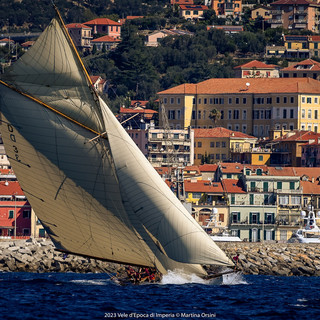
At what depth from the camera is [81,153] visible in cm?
5328

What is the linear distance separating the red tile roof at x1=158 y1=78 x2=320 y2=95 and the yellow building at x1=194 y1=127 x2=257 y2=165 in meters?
14.5

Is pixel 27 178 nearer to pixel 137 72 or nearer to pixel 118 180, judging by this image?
pixel 118 180

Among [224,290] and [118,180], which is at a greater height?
[118,180]

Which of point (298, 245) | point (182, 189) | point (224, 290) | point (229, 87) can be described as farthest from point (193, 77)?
point (224, 290)

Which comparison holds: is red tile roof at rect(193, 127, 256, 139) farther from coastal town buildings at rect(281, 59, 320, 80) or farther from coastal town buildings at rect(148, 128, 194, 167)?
coastal town buildings at rect(281, 59, 320, 80)

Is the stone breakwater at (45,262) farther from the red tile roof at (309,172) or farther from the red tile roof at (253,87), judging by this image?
the red tile roof at (253,87)

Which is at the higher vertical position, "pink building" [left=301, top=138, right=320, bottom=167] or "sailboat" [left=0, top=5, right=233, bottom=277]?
"sailboat" [left=0, top=5, right=233, bottom=277]

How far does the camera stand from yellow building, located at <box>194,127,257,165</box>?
478ft

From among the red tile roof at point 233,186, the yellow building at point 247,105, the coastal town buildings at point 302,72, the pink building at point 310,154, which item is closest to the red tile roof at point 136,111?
the yellow building at point 247,105

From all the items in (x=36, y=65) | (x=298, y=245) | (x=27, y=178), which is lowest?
(x=298, y=245)

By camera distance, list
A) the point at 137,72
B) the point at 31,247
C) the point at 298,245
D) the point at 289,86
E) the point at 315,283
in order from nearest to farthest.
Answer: the point at 315,283 < the point at 31,247 < the point at 298,245 < the point at 289,86 < the point at 137,72

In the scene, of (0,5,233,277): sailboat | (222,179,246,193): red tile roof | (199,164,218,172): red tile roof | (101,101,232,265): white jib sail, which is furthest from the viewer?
(199,164,218,172): red tile roof

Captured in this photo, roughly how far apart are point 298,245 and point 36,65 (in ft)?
125

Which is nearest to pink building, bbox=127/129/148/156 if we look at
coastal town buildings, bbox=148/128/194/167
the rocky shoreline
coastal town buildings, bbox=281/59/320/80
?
coastal town buildings, bbox=148/128/194/167
